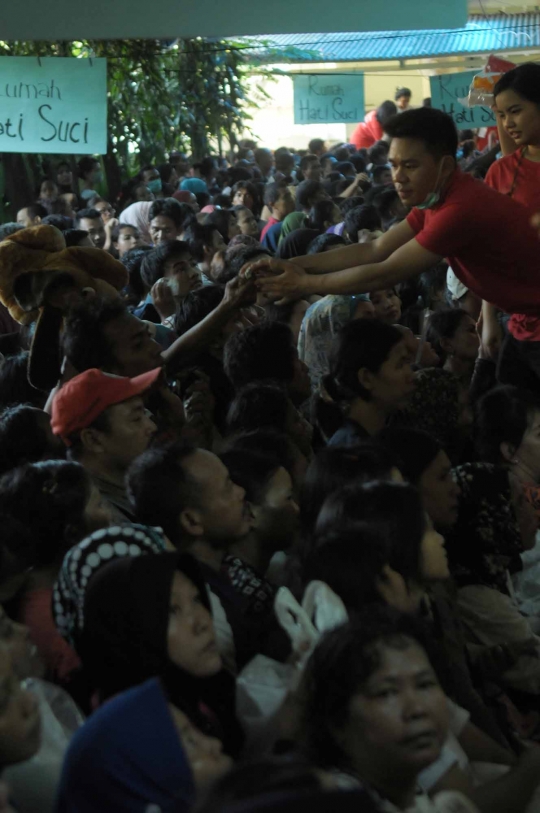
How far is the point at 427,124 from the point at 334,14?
4.46ft

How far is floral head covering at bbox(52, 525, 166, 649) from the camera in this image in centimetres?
221

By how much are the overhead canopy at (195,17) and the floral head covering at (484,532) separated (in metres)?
2.28

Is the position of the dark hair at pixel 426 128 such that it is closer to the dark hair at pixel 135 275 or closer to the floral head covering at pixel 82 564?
the floral head covering at pixel 82 564

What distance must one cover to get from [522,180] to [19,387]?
2045mm

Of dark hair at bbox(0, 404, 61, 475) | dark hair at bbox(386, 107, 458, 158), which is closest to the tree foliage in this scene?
dark hair at bbox(386, 107, 458, 158)

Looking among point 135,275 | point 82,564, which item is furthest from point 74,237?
point 82,564

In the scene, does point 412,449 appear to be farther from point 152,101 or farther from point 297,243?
point 152,101

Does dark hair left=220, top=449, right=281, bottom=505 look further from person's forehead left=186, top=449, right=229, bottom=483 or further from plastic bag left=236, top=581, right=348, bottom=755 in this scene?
plastic bag left=236, top=581, right=348, bottom=755

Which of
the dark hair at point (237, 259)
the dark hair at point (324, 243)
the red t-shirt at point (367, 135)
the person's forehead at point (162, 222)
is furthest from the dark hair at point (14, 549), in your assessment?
the red t-shirt at point (367, 135)

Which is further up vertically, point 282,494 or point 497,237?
point 497,237

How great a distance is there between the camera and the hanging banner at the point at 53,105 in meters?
6.32

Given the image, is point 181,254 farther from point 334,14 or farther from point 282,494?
point 282,494

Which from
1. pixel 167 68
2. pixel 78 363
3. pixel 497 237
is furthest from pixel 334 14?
pixel 167 68

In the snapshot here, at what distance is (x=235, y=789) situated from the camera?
1196 millimetres
